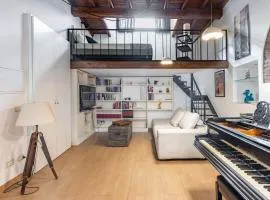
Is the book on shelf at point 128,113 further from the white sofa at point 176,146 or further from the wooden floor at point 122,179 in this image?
the white sofa at point 176,146

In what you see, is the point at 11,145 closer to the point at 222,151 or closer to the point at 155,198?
the point at 155,198

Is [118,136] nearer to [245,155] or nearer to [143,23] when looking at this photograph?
[245,155]

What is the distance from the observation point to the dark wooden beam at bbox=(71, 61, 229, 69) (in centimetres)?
509

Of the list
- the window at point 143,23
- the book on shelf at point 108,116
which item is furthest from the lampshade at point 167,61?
the window at point 143,23

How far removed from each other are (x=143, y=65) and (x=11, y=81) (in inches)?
119

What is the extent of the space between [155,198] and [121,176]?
86cm

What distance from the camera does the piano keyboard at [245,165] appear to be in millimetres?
1190

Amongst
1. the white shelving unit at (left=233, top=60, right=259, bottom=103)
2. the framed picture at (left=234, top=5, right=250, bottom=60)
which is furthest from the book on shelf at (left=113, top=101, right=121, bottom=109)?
the framed picture at (left=234, top=5, right=250, bottom=60)

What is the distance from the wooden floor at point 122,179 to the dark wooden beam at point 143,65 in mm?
2096

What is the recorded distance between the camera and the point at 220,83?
5.91 meters

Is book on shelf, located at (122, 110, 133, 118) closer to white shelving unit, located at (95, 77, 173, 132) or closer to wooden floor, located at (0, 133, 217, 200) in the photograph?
white shelving unit, located at (95, 77, 173, 132)

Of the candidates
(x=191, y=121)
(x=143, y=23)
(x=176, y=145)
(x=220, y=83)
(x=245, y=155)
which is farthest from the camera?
(x=143, y=23)

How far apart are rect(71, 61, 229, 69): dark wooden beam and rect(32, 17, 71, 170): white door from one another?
425 millimetres

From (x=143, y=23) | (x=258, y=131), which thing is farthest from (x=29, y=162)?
(x=143, y=23)
